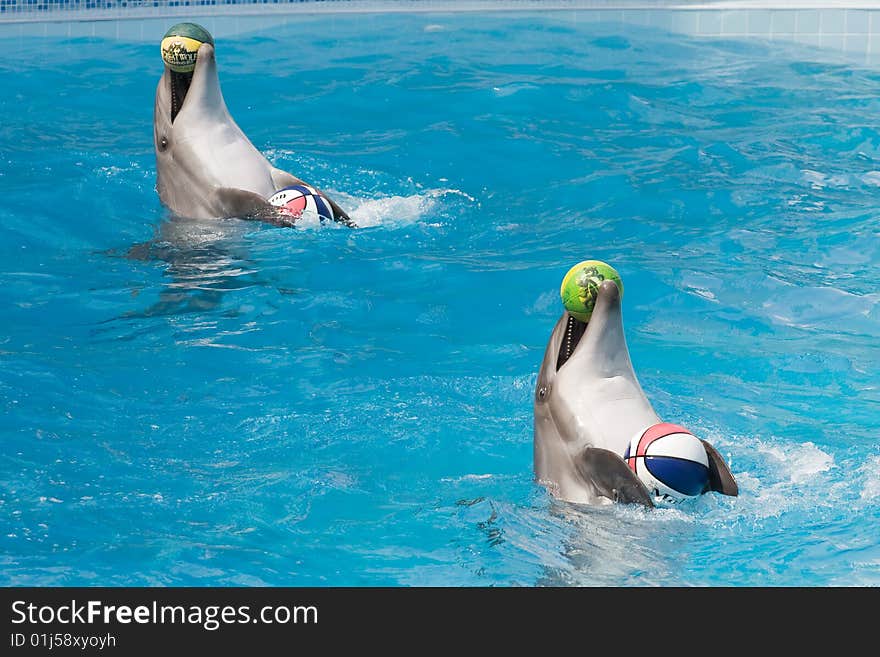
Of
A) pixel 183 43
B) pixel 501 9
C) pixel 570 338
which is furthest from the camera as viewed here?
pixel 501 9

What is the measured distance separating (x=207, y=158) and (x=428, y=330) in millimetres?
1832

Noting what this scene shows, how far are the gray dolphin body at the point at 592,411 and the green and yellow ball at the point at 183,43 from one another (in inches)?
144

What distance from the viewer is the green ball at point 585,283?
476cm

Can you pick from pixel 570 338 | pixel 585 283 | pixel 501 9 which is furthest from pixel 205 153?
pixel 501 9

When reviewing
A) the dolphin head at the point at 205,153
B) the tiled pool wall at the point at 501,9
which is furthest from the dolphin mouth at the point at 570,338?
the tiled pool wall at the point at 501,9

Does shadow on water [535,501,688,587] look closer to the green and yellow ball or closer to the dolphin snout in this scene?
the dolphin snout

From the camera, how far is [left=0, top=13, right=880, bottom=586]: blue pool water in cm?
500

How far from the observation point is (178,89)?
26.8 feet

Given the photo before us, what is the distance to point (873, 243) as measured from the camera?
348 inches

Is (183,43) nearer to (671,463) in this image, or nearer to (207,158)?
(207,158)

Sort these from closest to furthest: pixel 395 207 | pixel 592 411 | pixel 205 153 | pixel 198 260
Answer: pixel 592 411 → pixel 198 260 → pixel 205 153 → pixel 395 207

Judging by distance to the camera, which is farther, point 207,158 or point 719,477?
point 207,158

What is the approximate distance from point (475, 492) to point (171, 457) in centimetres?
133
